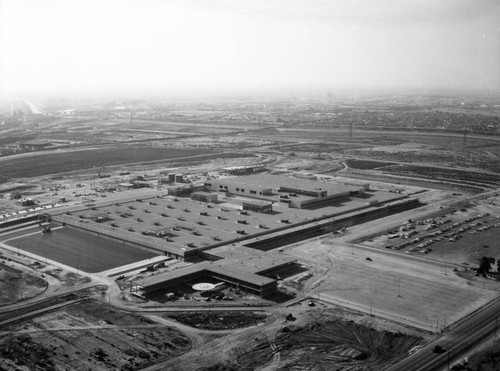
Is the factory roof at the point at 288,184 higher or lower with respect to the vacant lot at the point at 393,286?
higher

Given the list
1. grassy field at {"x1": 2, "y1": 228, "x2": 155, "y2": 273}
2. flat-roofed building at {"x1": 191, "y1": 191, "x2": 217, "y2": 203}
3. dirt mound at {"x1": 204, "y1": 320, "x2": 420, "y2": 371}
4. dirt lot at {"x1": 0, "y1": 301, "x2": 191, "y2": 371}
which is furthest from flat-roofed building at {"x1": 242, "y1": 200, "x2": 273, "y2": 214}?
dirt mound at {"x1": 204, "y1": 320, "x2": 420, "y2": 371}

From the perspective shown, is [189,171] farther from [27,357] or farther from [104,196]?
[27,357]

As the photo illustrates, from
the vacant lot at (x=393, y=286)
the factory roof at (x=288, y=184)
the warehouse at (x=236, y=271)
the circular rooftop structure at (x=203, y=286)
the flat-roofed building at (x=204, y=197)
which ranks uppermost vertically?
the factory roof at (x=288, y=184)

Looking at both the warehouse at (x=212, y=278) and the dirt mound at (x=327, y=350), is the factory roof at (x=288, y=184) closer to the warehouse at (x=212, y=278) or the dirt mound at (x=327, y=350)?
the warehouse at (x=212, y=278)

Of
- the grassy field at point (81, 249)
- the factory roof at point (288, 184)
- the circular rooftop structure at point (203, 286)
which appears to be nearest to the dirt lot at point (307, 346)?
the circular rooftop structure at point (203, 286)

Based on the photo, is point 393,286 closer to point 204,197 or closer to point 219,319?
point 219,319

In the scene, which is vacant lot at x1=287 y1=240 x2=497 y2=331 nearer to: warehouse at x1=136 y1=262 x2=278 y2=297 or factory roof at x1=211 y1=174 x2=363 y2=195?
warehouse at x1=136 y1=262 x2=278 y2=297

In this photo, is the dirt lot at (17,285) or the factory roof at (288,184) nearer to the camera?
the dirt lot at (17,285)

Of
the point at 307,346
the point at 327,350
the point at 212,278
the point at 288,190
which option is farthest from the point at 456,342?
the point at 288,190
